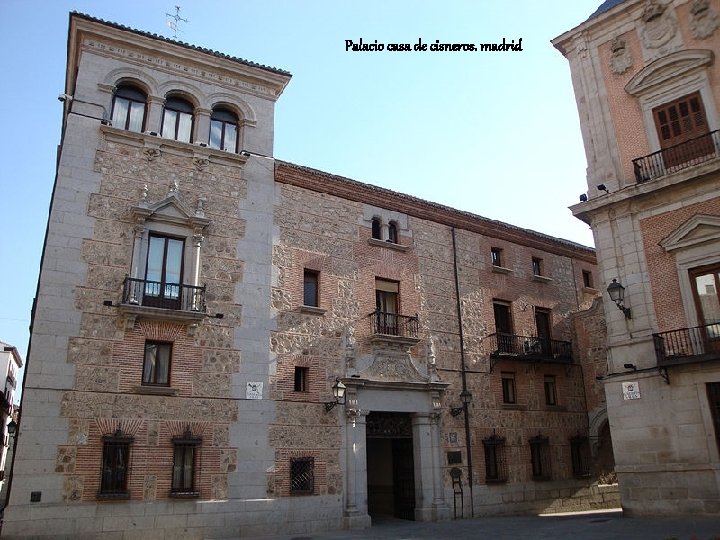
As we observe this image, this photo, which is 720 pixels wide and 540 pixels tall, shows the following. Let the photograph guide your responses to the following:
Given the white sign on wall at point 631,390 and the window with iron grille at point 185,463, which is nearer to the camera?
the window with iron grille at point 185,463

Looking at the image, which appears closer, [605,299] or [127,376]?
[127,376]

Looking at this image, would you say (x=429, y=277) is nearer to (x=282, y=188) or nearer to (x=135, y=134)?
(x=282, y=188)

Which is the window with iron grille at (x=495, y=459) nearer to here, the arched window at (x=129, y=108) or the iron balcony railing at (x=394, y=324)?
the iron balcony railing at (x=394, y=324)

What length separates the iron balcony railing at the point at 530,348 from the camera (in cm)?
2103

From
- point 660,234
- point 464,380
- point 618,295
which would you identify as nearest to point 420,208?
point 464,380

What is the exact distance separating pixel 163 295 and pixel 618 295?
11.4m

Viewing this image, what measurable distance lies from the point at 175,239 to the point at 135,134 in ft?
Result: 9.98

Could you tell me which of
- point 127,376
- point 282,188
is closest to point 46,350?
point 127,376

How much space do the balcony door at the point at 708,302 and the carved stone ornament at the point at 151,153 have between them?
13971 mm

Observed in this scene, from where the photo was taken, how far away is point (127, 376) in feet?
47.2

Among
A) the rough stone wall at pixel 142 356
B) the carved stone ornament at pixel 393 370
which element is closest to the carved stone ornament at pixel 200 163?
the rough stone wall at pixel 142 356

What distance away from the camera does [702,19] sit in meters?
15.8

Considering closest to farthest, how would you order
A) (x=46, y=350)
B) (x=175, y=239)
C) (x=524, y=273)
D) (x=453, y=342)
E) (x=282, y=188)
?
(x=46, y=350), (x=175, y=239), (x=282, y=188), (x=453, y=342), (x=524, y=273)

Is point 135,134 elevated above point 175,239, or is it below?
above
